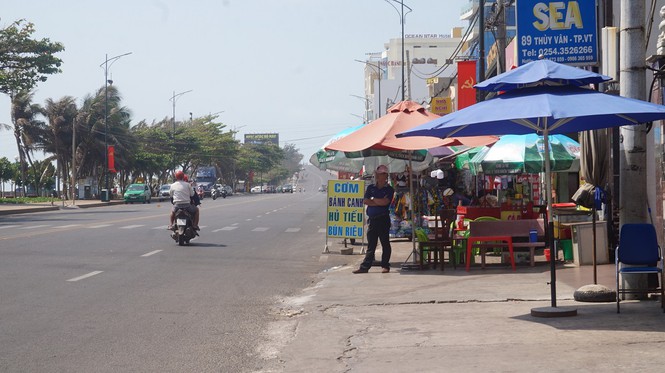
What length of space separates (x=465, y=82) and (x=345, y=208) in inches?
666

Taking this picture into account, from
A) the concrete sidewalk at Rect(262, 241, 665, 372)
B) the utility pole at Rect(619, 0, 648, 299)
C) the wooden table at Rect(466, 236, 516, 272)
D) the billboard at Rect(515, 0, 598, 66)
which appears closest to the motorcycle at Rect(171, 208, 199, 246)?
the wooden table at Rect(466, 236, 516, 272)

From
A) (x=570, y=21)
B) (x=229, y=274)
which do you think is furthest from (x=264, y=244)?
(x=570, y=21)

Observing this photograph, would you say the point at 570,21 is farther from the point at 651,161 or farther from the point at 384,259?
the point at 384,259

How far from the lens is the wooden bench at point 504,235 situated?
1577 cm

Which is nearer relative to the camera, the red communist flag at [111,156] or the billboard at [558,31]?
the billboard at [558,31]

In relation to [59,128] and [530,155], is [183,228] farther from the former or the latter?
[59,128]

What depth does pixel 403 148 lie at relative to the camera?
15297mm

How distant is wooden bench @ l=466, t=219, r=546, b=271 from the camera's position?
51.8ft

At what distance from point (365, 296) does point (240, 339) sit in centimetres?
370

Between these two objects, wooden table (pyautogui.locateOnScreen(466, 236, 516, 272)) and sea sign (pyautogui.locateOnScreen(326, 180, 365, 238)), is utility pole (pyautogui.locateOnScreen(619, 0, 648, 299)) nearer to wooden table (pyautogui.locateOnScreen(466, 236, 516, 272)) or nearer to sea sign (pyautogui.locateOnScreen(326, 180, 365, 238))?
wooden table (pyautogui.locateOnScreen(466, 236, 516, 272))

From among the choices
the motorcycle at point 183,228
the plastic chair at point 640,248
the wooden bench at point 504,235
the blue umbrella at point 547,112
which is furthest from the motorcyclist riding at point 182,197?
the plastic chair at point 640,248

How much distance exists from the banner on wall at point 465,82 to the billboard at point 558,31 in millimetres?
19396

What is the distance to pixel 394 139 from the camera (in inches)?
611

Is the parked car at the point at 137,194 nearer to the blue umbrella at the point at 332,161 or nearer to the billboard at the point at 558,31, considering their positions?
the blue umbrella at the point at 332,161
